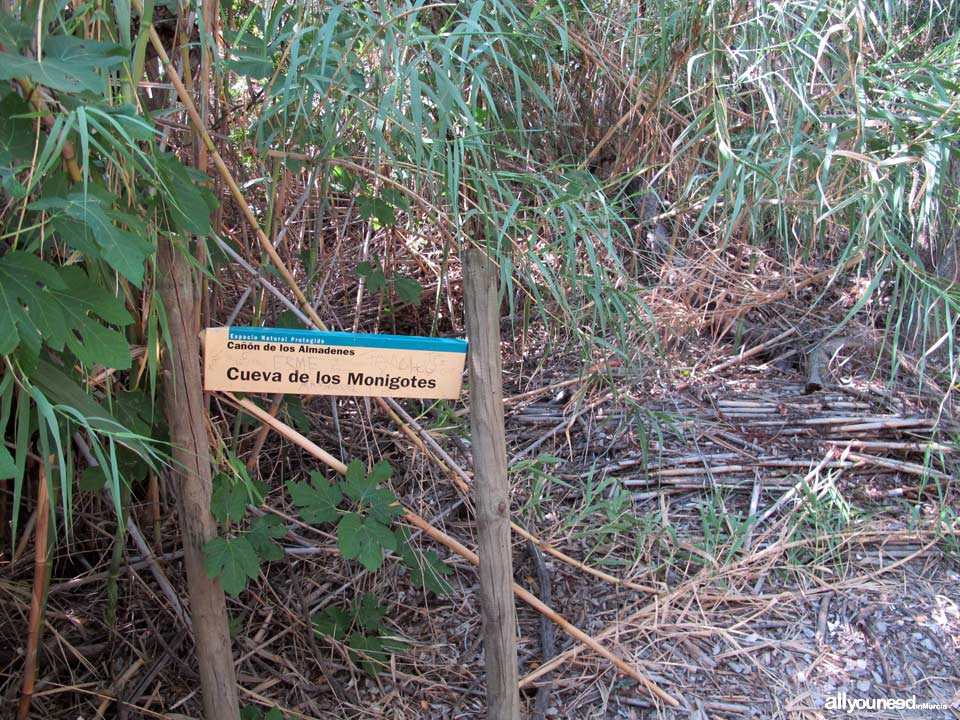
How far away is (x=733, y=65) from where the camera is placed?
2.32m

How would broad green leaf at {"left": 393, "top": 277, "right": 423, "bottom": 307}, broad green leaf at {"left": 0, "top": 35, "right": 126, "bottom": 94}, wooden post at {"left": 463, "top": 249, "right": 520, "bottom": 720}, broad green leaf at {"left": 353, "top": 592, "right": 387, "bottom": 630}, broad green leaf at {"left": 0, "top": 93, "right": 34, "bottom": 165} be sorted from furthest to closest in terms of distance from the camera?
broad green leaf at {"left": 393, "top": 277, "right": 423, "bottom": 307}
broad green leaf at {"left": 353, "top": 592, "right": 387, "bottom": 630}
wooden post at {"left": 463, "top": 249, "right": 520, "bottom": 720}
broad green leaf at {"left": 0, "top": 93, "right": 34, "bottom": 165}
broad green leaf at {"left": 0, "top": 35, "right": 126, "bottom": 94}

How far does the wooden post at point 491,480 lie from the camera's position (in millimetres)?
1620

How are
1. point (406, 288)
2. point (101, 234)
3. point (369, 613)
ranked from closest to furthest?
point (101, 234) < point (369, 613) < point (406, 288)

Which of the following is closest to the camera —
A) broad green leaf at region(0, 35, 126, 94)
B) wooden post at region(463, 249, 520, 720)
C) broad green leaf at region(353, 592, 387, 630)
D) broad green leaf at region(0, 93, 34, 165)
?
broad green leaf at region(0, 35, 126, 94)

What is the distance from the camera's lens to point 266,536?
1.67m

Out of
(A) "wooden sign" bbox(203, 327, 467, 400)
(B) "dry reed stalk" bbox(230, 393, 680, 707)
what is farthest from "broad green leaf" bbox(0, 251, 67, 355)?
(B) "dry reed stalk" bbox(230, 393, 680, 707)

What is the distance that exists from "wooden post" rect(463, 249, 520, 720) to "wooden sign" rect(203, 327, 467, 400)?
56 mm

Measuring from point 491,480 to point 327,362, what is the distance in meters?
0.40

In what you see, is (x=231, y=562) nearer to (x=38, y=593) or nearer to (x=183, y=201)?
(x=38, y=593)

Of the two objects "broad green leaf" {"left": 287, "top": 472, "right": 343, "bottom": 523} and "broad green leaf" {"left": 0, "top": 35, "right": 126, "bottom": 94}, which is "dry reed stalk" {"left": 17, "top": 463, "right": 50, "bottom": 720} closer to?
"broad green leaf" {"left": 287, "top": 472, "right": 343, "bottom": 523}

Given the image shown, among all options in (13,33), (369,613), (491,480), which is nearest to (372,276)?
(491,480)

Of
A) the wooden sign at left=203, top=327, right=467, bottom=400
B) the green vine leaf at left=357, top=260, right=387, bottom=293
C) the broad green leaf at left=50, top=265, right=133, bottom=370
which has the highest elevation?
the green vine leaf at left=357, top=260, right=387, bottom=293

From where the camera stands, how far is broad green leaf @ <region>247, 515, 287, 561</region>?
1.67m

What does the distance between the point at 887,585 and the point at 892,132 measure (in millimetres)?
1224
